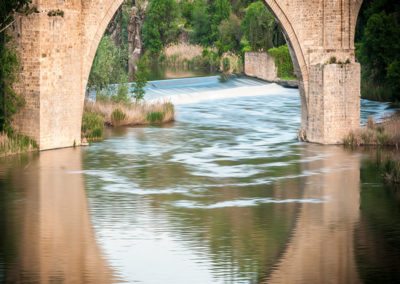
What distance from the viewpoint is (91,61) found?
103ft

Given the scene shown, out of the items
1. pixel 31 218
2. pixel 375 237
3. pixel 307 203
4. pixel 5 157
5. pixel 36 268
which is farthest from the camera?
pixel 5 157

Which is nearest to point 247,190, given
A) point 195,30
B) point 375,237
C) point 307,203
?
point 307,203

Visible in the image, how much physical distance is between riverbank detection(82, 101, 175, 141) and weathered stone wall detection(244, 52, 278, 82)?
44.8 feet

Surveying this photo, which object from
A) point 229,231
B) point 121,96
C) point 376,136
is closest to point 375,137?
point 376,136

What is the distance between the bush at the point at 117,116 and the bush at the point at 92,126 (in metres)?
1.52

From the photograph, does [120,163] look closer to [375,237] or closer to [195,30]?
[375,237]

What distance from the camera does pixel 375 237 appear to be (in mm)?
21031

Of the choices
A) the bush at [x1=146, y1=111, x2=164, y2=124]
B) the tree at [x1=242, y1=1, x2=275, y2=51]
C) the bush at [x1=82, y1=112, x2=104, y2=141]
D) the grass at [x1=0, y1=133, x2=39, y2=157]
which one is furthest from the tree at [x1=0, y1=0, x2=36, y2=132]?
the tree at [x1=242, y1=1, x2=275, y2=51]

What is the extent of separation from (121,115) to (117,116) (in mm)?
192

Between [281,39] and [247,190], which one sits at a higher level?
[281,39]

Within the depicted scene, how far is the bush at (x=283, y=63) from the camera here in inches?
2028

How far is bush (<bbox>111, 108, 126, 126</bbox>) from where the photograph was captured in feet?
121

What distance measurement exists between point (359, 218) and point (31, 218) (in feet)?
19.3

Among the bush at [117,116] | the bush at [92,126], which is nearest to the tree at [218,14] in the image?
Result: the bush at [117,116]
